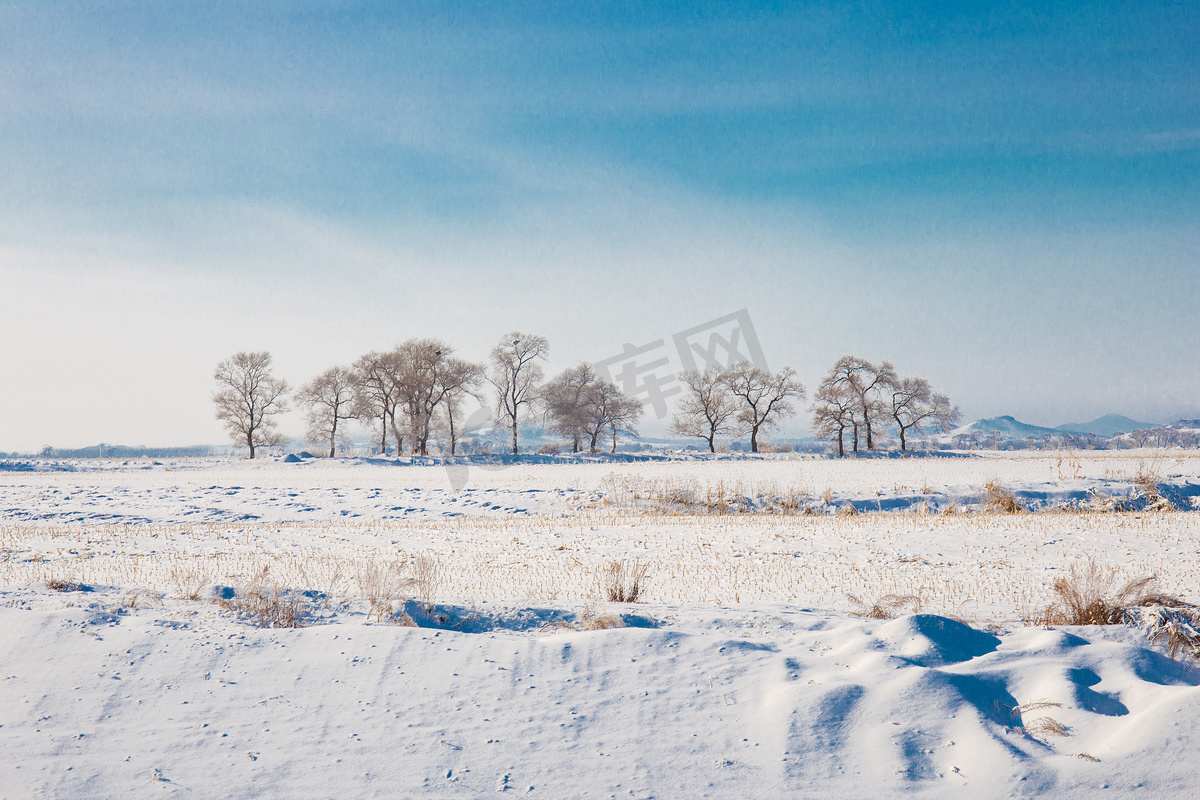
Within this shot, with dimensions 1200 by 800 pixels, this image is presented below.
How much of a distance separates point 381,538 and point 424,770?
42.1 ft

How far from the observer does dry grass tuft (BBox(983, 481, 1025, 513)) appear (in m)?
19.9

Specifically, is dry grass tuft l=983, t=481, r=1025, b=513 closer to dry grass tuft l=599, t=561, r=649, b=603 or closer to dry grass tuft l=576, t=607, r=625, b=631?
dry grass tuft l=599, t=561, r=649, b=603

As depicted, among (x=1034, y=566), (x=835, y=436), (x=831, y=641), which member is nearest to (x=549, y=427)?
(x=835, y=436)

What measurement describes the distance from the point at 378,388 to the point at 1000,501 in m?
48.8

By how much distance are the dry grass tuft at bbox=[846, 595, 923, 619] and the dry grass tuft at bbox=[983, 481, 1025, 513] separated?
47.6 feet

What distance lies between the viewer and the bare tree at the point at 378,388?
5541 centimetres

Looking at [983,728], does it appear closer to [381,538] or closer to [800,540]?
[800,540]

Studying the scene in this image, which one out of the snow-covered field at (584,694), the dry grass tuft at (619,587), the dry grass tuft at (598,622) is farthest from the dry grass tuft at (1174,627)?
the dry grass tuft at (619,587)

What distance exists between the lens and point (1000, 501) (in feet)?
66.5

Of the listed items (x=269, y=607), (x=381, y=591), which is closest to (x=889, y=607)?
(x=381, y=591)

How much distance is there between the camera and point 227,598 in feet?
26.0

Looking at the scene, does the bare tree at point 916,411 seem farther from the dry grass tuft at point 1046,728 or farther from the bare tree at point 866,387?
the dry grass tuft at point 1046,728

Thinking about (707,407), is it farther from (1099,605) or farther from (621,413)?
(1099,605)

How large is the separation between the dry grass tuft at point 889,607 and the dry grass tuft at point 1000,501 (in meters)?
14.5
